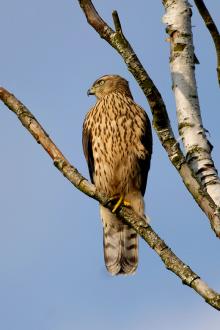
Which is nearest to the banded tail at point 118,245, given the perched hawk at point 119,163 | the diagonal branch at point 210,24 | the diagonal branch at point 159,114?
the perched hawk at point 119,163

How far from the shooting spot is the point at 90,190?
429 centimetres

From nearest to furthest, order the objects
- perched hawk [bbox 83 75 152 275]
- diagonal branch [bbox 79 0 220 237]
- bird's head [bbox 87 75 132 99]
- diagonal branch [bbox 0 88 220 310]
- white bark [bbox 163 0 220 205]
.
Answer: diagonal branch [bbox 0 88 220 310], diagonal branch [bbox 79 0 220 237], white bark [bbox 163 0 220 205], perched hawk [bbox 83 75 152 275], bird's head [bbox 87 75 132 99]

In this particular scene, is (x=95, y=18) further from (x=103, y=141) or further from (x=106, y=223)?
(x=106, y=223)

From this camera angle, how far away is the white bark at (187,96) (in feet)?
13.1

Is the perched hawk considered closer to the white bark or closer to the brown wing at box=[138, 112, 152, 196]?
the brown wing at box=[138, 112, 152, 196]

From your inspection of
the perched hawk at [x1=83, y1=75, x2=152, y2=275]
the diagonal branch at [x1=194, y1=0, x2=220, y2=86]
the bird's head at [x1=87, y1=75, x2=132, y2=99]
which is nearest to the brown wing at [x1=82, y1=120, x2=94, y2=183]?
the perched hawk at [x1=83, y1=75, x2=152, y2=275]

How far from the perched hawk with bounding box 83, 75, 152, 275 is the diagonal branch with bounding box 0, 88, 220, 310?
2.71 meters

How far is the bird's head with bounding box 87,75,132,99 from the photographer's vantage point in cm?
866

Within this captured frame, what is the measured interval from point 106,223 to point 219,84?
414 centimetres

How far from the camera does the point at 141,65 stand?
397 centimetres

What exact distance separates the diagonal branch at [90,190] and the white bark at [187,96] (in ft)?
1.24

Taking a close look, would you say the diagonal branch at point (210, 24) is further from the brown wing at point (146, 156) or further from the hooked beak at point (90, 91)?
the hooked beak at point (90, 91)

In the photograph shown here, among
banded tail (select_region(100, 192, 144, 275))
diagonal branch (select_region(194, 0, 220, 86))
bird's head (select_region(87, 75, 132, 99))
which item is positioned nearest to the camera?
diagonal branch (select_region(194, 0, 220, 86))

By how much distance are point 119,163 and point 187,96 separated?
3.07 meters
